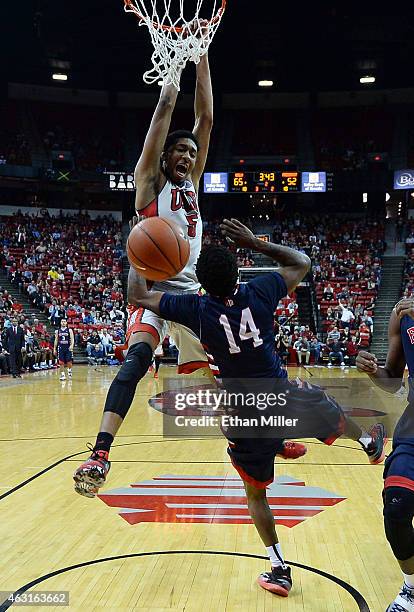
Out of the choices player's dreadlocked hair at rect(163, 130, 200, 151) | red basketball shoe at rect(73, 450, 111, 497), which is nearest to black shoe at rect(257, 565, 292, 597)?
red basketball shoe at rect(73, 450, 111, 497)

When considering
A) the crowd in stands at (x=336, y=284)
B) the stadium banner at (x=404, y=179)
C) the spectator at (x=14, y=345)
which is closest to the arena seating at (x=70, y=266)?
the spectator at (x=14, y=345)

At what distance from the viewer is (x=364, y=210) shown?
29734mm

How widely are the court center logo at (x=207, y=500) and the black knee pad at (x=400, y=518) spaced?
1588mm

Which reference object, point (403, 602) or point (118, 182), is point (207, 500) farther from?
point (118, 182)

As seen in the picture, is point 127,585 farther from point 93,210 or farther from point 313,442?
point 93,210

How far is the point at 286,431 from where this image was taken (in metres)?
3.59

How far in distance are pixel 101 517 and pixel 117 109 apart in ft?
93.3

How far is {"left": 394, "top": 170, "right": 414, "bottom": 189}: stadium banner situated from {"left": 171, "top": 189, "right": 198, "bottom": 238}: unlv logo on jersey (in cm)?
2411

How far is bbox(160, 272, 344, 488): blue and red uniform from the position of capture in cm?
341

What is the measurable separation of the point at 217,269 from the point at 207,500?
101 inches

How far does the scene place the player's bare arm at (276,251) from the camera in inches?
131

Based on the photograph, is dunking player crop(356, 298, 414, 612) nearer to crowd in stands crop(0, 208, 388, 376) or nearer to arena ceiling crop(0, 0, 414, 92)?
crowd in stands crop(0, 208, 388, 376)

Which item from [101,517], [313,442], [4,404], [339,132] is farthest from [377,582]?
[339,132]

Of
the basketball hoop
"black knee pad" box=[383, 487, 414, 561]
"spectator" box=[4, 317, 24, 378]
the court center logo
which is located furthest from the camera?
"spectator" box=[4, 317, 24, 378]
